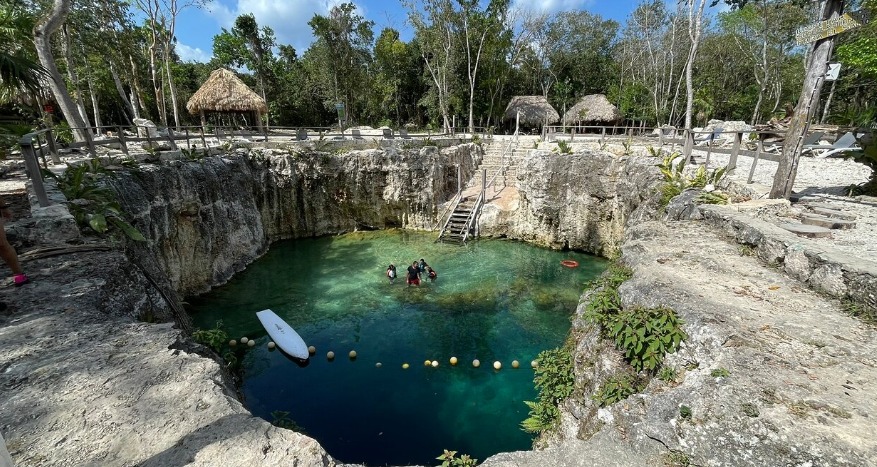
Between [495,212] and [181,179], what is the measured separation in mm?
14610

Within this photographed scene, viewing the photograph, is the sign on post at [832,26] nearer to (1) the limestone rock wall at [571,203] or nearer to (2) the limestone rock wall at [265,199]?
(1) the limestone rock wall at [571,203]

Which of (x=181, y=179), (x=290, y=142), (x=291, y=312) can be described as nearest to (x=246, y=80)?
(x=290, y=142)

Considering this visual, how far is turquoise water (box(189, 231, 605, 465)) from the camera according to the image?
8.96 meters

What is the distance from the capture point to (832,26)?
7.40m

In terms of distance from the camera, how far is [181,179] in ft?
46.9

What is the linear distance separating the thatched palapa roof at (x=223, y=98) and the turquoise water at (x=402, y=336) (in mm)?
12571

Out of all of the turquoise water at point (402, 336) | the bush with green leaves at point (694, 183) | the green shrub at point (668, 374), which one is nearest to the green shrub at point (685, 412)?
the green shrub at point (668, 374)

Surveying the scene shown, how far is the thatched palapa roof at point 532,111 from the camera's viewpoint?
116 ft

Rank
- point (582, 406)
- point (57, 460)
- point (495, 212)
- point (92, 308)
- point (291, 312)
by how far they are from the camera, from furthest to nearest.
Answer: point (495, 212)
point (291, 312)
point (582, 406)
point (92, 308)
point (57, 460)

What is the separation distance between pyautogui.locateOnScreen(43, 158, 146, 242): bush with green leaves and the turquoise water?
5.04m

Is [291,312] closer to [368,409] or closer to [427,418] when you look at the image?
[368,409]

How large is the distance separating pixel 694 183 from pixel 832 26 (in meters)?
4.54

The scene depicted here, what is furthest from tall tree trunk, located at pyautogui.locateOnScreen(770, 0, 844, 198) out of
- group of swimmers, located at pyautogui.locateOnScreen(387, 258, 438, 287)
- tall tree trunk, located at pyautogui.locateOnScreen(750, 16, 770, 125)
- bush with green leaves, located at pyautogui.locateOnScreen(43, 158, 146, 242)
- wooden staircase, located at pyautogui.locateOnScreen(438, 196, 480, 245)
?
tall tree trunk, located at pyautogui.locateOnScreen(750, 16, 770, 125)

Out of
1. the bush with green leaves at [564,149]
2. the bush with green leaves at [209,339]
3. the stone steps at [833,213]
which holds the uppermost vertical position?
the bush with green leaves at [564,149]
